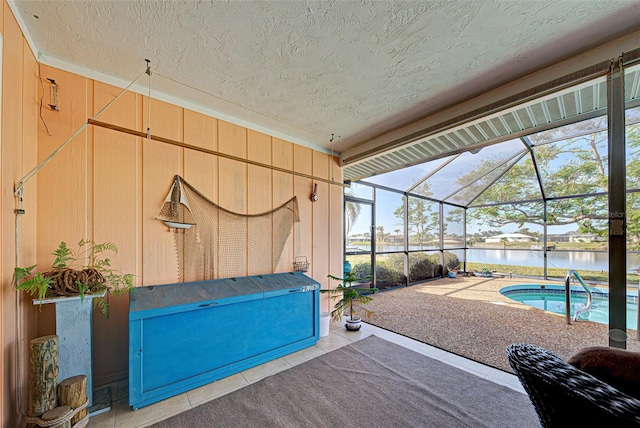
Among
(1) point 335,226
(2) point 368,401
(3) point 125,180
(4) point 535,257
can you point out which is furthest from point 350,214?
(4) point 535,257

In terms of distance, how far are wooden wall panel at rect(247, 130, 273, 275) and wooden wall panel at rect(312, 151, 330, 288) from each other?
82 cm

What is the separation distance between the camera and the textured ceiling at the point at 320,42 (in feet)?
4.91

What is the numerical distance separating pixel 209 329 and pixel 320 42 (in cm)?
260

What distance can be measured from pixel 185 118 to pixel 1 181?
5.09 feet

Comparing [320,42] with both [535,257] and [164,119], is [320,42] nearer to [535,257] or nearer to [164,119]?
[164,119]

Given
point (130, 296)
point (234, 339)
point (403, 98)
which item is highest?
point (403, 98)

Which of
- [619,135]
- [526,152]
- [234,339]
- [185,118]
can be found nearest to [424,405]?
[234,339]

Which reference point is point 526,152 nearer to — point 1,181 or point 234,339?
point 234,339

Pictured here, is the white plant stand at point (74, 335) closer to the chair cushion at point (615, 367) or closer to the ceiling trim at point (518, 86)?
the chair cushion at point (615, 367)

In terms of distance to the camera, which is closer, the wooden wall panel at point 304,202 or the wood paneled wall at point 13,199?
the wood paneled wall at point 13,199

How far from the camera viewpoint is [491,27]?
5.32ft

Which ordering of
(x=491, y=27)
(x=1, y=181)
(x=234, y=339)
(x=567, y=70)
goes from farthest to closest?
(x=234, y=339)
(x=567, y=70)
(x=491, y=27)
(x=1, y=181)

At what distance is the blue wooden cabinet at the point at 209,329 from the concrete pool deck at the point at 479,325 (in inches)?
64.7

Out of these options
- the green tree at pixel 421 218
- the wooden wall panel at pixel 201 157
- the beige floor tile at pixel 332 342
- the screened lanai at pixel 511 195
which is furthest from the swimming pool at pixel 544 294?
the wooden wall panel at pixel 201 157
